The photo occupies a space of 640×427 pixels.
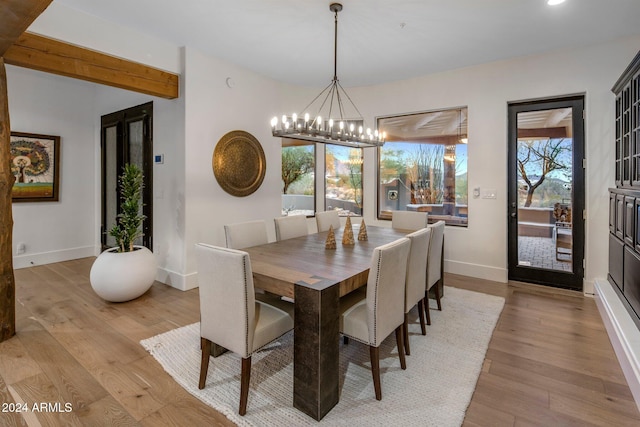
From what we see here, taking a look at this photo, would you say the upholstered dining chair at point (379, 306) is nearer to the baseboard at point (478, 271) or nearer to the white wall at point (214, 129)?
the white wall at point (214, 129)

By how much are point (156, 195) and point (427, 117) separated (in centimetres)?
405

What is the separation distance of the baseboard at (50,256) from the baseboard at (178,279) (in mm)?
2327

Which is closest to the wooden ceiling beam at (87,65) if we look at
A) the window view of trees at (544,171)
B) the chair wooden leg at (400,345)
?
the chair wooden leg at (400,345)

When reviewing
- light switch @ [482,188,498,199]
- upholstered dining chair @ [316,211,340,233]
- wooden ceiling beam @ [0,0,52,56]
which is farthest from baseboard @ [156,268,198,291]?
light switch @ [482,188,498,199]

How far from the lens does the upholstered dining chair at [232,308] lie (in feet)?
5.74

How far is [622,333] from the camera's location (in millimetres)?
2424

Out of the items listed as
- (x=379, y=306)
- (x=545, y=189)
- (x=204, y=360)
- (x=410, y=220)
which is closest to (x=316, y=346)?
(x=379, y=306)

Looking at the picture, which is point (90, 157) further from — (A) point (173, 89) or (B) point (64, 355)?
(B) point (64, 355)

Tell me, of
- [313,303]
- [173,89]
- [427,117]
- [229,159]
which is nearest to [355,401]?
[313,303]

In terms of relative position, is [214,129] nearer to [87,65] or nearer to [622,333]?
[87,65]

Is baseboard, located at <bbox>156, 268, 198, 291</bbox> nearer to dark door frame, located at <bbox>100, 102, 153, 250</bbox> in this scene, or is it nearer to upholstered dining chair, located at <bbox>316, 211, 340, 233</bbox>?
dark door frame, located at <bbox>100, 102, 153, 250</bbox>

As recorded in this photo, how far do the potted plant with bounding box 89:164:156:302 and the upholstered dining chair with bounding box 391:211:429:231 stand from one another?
3.00 m

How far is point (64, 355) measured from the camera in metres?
2.44

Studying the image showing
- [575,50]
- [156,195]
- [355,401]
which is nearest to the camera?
[355,401]
